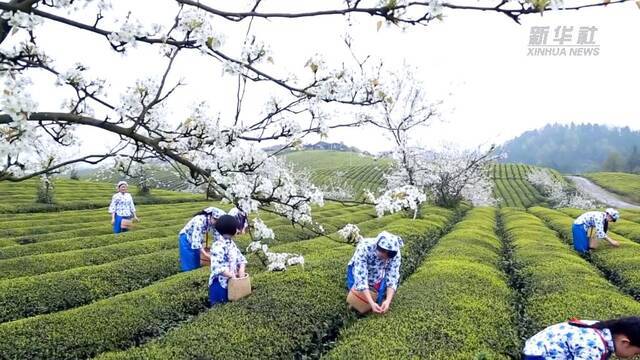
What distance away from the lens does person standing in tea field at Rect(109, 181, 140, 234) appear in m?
16.0

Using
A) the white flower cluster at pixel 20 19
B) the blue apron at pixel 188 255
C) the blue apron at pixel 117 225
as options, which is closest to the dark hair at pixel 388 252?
the blue apron at pixel 188 255

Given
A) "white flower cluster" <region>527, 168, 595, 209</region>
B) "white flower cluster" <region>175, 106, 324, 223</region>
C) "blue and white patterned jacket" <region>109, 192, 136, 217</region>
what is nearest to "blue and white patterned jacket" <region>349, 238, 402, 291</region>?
"white flower cluster" <region>175, 106, 324, 223</region>

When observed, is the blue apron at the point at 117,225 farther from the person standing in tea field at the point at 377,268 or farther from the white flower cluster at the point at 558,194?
the white flower cluster at the point at 558,194

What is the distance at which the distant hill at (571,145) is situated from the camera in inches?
Result: 5694

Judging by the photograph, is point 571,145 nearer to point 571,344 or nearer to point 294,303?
point 294,303

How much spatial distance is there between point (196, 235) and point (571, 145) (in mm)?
176902

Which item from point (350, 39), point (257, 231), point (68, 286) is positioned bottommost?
point (68, 286)

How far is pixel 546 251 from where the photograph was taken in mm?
14492

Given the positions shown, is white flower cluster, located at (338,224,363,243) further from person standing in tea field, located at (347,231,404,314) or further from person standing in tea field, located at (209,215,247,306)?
person standing in tea field, located at (209,215,247,306)

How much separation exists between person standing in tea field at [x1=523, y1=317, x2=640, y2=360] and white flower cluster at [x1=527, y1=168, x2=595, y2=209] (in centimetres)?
5319

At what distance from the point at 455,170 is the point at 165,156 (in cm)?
3212

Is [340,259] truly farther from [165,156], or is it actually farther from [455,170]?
[455,170]

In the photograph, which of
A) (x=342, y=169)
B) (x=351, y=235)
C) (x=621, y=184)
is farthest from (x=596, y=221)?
(x=342, y=169)

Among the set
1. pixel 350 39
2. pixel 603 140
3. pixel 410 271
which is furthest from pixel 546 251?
pixel 603 140
